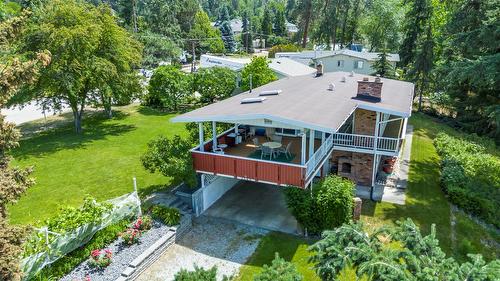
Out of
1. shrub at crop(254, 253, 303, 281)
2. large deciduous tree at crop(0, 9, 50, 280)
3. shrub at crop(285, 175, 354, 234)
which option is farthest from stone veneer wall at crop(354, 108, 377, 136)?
large deciduous tree at crop(0, 9, 50, 280)

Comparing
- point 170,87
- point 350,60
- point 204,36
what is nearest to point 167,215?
point 170,87

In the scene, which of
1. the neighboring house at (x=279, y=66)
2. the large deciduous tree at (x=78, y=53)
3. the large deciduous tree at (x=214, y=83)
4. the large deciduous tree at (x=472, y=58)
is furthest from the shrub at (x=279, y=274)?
the large deciduous tree at (x=214, y=83)

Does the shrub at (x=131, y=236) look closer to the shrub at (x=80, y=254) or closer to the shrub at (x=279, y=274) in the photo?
the shrub at (x=80, y=254)

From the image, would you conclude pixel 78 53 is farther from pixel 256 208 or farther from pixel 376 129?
pixel 376 129

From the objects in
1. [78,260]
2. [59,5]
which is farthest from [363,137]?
[59,5]

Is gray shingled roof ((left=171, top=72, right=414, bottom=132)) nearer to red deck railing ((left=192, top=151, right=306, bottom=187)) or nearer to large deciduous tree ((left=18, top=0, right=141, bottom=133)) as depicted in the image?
red deck railing ((left=192, top=151, right=306, bottom=187))

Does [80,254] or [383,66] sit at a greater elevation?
[383,66]

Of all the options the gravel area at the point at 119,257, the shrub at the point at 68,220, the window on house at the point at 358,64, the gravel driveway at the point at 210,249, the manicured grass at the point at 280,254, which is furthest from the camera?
the window on house at the point at 358,64
